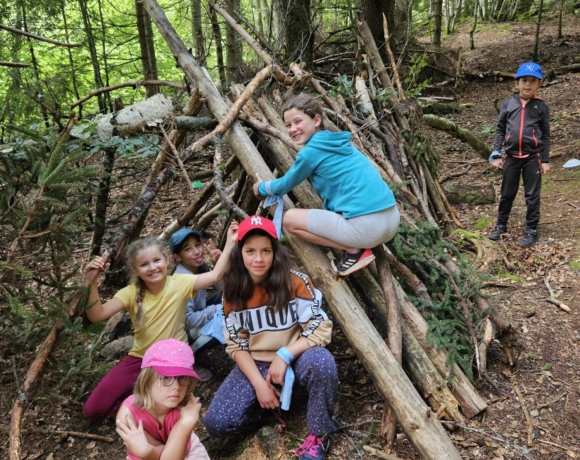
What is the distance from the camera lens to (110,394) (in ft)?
10.4

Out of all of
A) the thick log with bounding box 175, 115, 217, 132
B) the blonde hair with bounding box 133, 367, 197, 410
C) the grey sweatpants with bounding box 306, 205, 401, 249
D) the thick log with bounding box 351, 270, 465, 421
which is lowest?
the thick log with bounding box 351, 270, 465, 421

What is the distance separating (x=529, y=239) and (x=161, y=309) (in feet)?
13.6

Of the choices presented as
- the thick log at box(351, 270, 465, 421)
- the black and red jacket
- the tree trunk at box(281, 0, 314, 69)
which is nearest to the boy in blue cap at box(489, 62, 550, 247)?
the black and red jacket

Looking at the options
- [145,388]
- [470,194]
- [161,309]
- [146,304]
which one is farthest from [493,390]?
[470,194]

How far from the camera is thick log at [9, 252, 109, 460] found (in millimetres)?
2385

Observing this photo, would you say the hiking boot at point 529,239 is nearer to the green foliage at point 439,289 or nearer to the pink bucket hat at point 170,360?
the green foliage at point 439,289

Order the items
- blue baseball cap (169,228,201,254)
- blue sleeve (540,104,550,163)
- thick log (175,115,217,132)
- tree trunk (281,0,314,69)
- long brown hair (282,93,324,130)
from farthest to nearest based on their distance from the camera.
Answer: tree trunk (281,0,314,69)
blue sleeve (540,104,550,163)
thick log (175,115,217,132)
blue baseball cap (169,228,201,254)
long brown hair (282,93,324,130)

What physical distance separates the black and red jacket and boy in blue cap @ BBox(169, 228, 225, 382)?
369cm

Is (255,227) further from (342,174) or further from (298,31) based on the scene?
(298,31)

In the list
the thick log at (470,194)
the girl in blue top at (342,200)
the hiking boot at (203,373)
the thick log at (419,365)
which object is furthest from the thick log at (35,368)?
the thick log at (470,194)

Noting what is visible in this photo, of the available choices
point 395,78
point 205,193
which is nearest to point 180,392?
point 205,193

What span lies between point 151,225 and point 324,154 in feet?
13.6

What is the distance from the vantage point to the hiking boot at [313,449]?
2.53m

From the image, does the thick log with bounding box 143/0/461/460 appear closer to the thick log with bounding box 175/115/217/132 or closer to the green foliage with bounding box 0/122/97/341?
the thick log with bounding box 175/115/217/132
